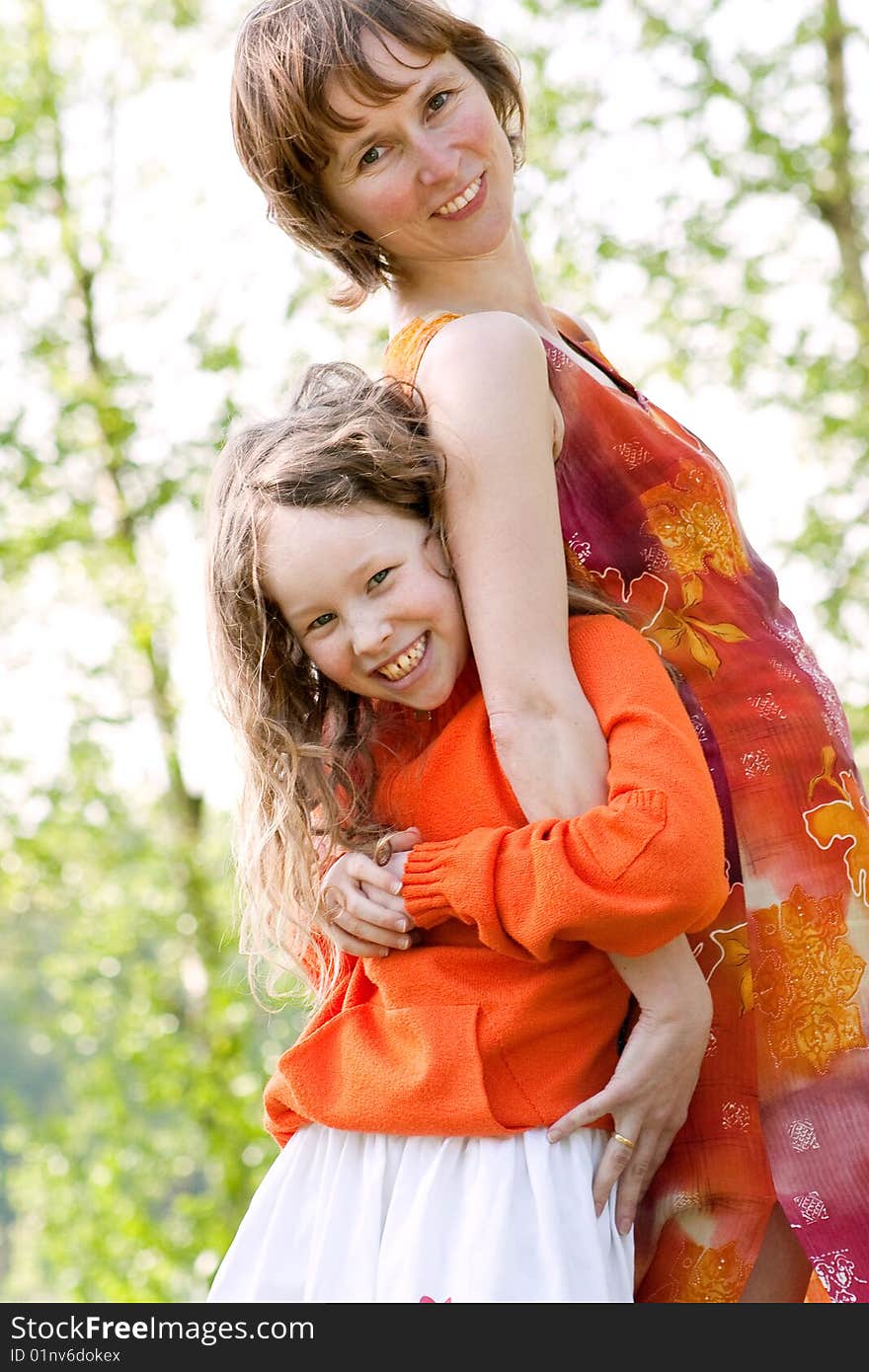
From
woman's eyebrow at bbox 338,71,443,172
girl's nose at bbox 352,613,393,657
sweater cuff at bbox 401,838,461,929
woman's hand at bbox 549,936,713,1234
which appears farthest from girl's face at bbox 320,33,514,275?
woman's hand at bbox 549,936,713,1234

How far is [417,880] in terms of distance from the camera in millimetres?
1442

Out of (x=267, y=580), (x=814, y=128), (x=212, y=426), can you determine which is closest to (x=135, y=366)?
(x=212, y=426)

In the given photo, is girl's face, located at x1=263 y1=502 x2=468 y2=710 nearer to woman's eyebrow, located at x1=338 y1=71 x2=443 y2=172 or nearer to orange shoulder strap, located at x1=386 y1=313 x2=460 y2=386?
orange shoulder strap, located at x1=386 y1=313 x2=460 y2=386

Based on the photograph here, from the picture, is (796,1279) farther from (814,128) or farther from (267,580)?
(814,128)

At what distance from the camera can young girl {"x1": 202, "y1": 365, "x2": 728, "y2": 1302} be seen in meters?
1.34

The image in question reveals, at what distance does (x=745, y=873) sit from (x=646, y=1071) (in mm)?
261

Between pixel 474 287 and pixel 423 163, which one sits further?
pixel 474 287

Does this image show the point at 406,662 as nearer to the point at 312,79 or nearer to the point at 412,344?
the point at 412,344

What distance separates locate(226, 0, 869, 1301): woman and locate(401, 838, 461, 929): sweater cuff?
74mm

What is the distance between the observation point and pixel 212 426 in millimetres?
6043

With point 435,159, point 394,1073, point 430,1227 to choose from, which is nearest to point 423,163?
point 435,159

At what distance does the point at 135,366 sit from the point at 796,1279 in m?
5.35

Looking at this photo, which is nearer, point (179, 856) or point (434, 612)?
point (434, 612)

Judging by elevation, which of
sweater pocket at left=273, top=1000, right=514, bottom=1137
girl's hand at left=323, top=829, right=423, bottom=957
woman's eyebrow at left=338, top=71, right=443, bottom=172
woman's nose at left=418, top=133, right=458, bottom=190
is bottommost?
sweater pocket at left=273, top=1000, right=514, bottom=1137
